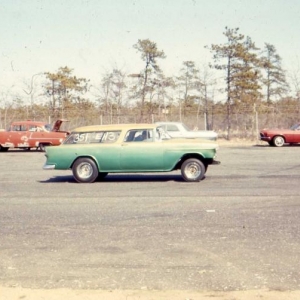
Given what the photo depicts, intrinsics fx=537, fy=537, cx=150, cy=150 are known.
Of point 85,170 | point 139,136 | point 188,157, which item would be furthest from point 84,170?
point 188,157

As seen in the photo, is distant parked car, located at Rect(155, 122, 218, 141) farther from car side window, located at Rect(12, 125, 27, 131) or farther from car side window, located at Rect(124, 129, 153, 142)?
car side window, located at Rect(124, 129, 153, 142)

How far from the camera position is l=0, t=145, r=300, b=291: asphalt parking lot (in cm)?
571

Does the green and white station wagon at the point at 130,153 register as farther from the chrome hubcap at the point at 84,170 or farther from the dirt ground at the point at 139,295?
the dirt ground at the point at 139,295

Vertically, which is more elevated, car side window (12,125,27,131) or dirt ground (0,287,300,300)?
car side window (12,125,27,131)

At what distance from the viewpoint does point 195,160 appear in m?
14.3

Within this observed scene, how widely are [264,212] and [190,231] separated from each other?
2.09m

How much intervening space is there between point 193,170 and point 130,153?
1.74m

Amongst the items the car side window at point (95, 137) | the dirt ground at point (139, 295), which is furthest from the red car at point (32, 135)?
the dirt ground at point (139, 295)

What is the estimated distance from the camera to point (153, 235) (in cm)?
773

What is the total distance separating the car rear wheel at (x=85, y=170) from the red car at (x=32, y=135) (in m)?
12.9

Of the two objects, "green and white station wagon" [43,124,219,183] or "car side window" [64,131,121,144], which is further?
"car side window" [64,131,121,144]

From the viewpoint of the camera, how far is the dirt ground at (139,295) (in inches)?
199

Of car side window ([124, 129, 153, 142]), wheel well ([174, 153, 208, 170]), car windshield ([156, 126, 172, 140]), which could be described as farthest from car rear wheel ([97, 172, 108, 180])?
wheel well ([174, 153, 208, 170])

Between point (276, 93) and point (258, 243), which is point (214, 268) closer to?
point (258, 243)
